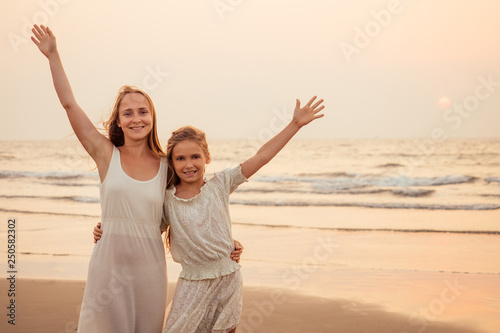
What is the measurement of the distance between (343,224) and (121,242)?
27.7 feet

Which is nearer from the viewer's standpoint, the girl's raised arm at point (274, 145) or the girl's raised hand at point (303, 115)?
the girl's raised arm at point (274, 145)

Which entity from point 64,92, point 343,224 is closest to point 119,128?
point 64,92

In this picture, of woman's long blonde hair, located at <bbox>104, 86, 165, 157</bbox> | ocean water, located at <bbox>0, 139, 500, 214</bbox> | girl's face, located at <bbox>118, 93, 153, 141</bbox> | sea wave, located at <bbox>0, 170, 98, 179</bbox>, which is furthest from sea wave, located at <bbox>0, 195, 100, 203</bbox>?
girl's face, located at <bbox>118, 93, 153, 141</bbox>

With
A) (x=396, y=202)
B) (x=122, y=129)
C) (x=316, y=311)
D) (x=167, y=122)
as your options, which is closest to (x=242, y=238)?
(x=316, y=311)

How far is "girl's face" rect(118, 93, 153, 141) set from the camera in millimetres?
3408

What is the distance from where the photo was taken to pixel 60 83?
3260 mm

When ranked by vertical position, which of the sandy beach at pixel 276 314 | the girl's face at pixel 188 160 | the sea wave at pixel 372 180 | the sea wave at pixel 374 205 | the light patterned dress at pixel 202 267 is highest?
the girl's face at pixel 188 160

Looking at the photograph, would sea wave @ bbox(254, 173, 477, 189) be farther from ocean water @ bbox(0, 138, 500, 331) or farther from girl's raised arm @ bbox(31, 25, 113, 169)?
girl's raised arm @ bbox(31, 25, 113, 169)

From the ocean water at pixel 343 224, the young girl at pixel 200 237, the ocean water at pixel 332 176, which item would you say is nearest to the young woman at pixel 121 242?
the young girl at pixel 200 237

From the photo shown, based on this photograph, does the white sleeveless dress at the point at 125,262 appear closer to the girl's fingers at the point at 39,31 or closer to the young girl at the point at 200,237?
the young girl at the point at 200,237

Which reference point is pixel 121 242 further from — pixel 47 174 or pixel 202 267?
pixel 47 174

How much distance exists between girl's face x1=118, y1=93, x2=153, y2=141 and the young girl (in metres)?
0.19

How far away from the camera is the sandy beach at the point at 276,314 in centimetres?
507

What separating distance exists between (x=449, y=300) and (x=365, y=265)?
1694mm
